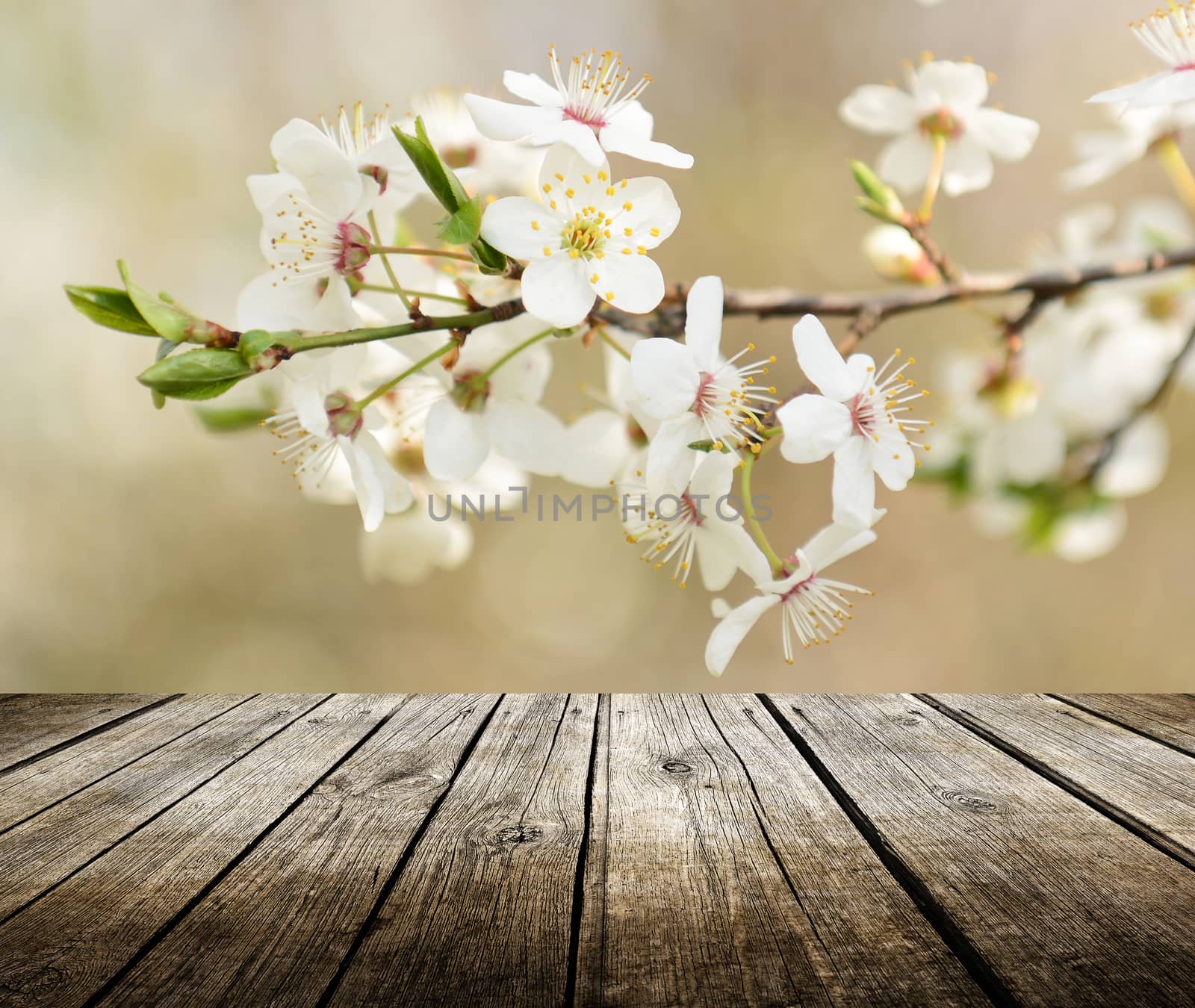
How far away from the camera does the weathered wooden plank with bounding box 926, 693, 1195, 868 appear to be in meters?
0.67

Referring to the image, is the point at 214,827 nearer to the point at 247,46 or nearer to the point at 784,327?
the point at 784,327

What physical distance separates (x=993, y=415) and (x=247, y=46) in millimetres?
1511

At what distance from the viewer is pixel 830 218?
1786 mm

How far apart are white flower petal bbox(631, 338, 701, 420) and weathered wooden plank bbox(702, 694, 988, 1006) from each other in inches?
10.1

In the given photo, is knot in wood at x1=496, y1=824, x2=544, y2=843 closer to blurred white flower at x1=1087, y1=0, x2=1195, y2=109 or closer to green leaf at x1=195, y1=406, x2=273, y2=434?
green leaf at x1=195, y1=406, x2=273, y2=434

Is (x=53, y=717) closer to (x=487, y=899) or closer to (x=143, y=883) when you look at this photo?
(x=143, y=883)

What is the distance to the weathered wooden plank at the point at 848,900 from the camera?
1.45 ft

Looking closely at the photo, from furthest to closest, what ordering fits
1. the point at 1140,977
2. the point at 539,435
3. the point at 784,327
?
the point at 784,327 < the point at 539,435 < the point at 1140,977

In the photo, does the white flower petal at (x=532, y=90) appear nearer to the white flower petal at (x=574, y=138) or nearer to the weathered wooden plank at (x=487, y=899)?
the white flower petal at (x=574, y=138)

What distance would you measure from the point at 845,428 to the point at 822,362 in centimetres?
3

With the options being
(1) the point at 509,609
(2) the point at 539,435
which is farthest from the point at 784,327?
(2) the point at 539,435

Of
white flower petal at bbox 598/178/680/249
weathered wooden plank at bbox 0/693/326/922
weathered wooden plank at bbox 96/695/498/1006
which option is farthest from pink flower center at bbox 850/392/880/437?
weathered wooden plank at bbox 0/693/326/922

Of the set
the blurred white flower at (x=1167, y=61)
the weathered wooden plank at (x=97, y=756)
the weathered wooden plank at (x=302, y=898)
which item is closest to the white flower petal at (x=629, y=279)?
the blurred white flower at (x=1167, y=61)

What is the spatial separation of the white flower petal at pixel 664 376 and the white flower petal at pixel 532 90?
0.39 ft
